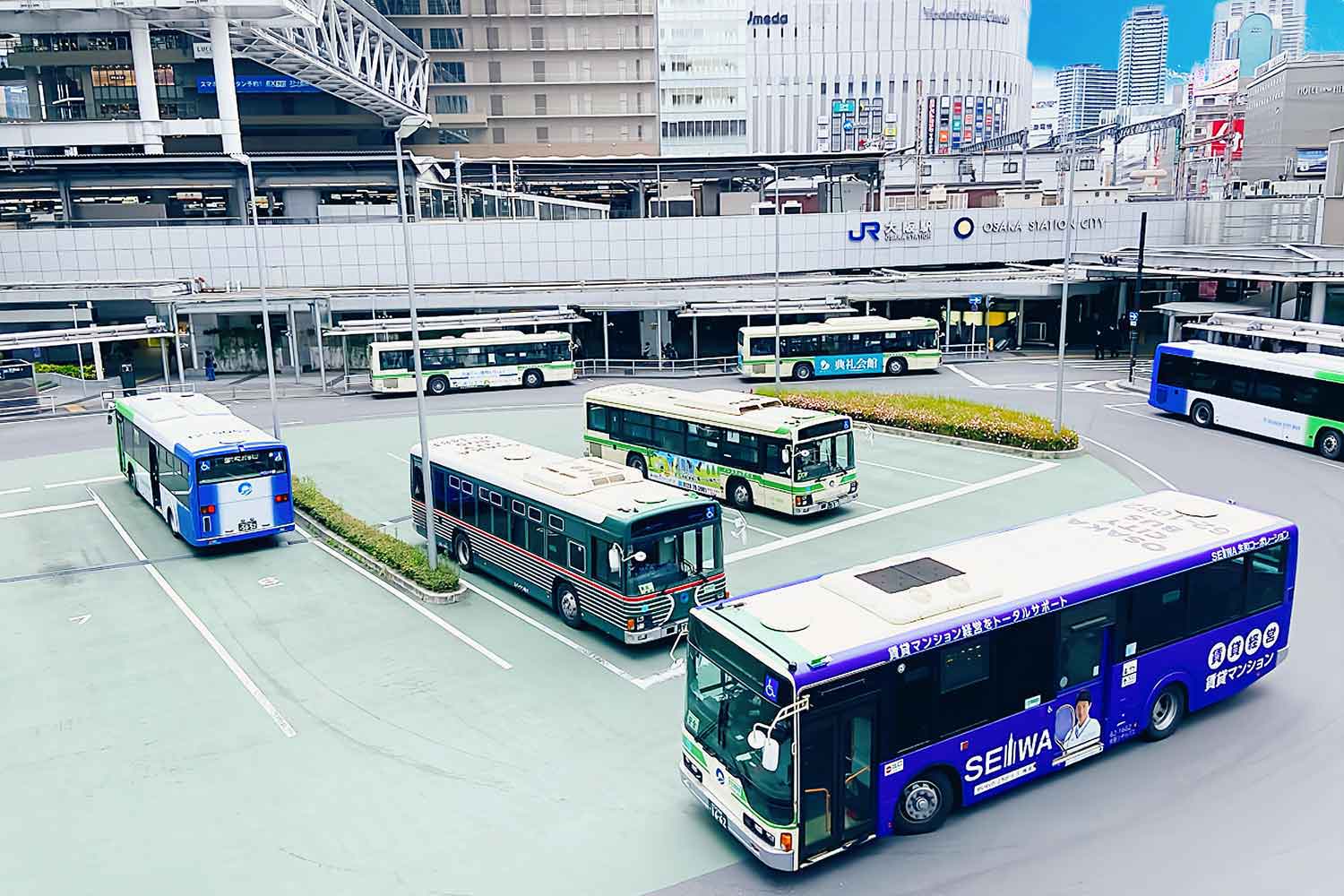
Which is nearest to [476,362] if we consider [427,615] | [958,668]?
[427,615]

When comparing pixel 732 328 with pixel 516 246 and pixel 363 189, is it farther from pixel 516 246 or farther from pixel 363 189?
pixel 363 189

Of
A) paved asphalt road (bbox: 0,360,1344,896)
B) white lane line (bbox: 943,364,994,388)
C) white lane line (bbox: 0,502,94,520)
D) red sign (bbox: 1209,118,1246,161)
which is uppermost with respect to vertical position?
red sign (bbox: 1209,118,1246,161)

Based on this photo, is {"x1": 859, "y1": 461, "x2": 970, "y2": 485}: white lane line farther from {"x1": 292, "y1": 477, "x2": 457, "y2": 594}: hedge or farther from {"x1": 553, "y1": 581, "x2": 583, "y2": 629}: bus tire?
{"x1": 292, "y1": 477, "x2": 457, "y2": 594}: hedge

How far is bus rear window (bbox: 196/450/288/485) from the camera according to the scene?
20812 millimetres

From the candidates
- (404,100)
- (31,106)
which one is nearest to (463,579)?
(404,100)

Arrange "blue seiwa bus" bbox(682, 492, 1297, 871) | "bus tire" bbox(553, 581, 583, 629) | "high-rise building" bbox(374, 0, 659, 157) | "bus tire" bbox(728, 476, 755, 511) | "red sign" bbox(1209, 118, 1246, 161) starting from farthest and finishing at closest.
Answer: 1. "red sign" bbox(1209, 118, 1246, 161)
2. "high-rise building" bbox(374, 0, 659, 157)
3. "bus tire" bbox(728, 476, 755, 511)
4. "bus tire" bbox(553, 581, 583, 629)
5. "blue seiwa bus" bbox(682, 492, 1297, 871)

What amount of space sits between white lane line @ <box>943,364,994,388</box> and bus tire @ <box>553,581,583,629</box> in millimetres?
27742

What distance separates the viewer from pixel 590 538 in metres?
15.9

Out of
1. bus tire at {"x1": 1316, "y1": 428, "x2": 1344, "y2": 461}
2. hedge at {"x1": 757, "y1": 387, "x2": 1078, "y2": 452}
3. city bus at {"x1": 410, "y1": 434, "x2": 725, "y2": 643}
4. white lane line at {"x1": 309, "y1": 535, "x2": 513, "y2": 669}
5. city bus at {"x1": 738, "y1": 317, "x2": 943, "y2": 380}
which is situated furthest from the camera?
city bus at {"x1": 738, "y1": 317, "x2": 943, "y2": 380}

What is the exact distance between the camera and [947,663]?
34.4ft

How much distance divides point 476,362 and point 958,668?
114 ft

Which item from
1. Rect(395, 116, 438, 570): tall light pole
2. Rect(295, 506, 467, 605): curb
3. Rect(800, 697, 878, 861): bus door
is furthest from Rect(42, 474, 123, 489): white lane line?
Rect(800, 697, 878, 861): bus door

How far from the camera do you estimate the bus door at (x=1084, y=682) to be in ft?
37.2

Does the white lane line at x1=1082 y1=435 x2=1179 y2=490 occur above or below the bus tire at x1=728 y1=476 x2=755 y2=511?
below
